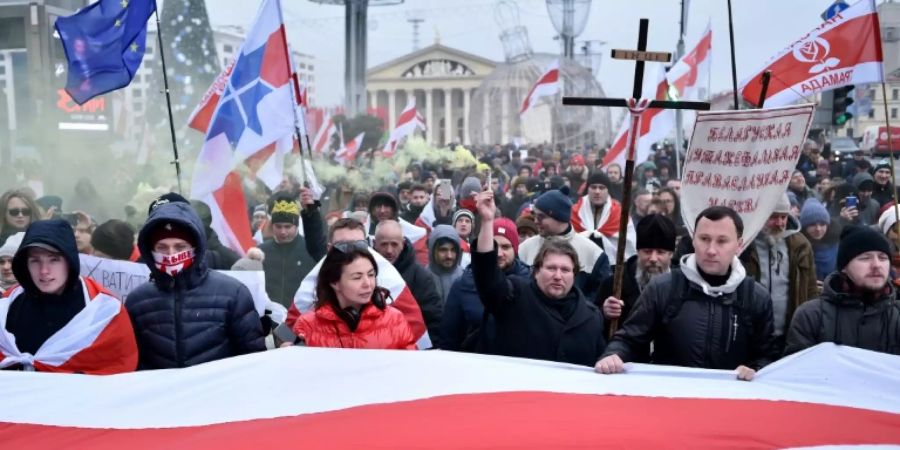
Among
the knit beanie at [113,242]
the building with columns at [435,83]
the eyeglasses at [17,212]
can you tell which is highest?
the building with columns at [435,83]

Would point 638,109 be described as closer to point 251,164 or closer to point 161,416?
point 161,416

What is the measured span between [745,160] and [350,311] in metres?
1.98

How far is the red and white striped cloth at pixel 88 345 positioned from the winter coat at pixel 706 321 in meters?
1.90

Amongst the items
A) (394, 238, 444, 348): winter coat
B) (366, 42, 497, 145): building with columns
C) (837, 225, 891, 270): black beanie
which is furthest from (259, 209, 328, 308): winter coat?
(366, 42, 497, 145): building with columns

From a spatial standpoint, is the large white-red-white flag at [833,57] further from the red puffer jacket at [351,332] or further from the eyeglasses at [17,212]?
the eyeglasses at [17,212]

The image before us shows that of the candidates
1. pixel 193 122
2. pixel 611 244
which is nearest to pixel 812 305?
pixel 611 244

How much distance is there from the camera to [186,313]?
3.95m

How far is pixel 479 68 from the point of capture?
3954 inches

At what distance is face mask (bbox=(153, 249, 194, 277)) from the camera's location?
12.9ft

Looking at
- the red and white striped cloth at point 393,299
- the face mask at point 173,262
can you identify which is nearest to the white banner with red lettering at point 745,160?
the red and white striped cloth at point 393,299

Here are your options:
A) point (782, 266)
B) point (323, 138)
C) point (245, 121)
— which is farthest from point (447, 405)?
point (323, 138)

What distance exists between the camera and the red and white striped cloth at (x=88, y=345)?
3797 millimetres

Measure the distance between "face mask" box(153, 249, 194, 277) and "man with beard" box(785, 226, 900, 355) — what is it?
7.89ft

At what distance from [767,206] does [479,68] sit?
3832 inches
